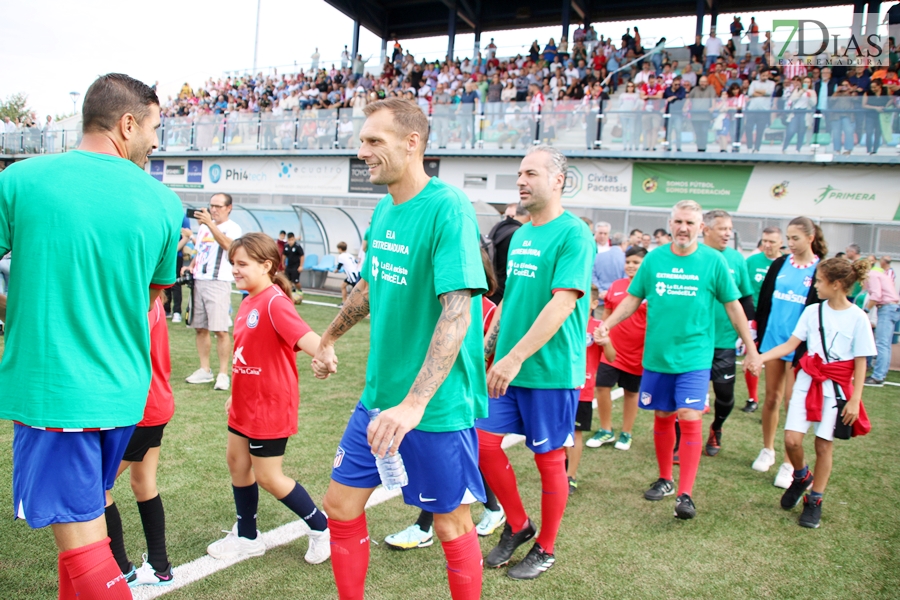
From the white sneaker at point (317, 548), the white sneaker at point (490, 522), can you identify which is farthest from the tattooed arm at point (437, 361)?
the white sneaker at point (490, 522)

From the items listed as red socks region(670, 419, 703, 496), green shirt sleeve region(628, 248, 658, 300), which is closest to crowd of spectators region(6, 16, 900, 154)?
green shirt sleeve region(628, 248, 658, 300)

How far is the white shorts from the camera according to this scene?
168 inches

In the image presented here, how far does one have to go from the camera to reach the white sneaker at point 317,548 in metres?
3.36

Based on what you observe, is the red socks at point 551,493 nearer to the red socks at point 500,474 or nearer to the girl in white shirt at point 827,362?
the red socks at point 500,474

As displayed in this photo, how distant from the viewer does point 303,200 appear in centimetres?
2394

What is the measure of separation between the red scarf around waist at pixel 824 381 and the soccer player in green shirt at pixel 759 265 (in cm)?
178

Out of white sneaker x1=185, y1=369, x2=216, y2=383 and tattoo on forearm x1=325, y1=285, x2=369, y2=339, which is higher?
tattoo on forearm x1=325, y1=285, x2=369, y2=339

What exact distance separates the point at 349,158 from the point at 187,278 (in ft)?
40.6

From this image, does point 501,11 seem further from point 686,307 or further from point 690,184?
point 686,307

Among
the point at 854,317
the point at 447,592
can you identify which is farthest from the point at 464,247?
the point at 854,317

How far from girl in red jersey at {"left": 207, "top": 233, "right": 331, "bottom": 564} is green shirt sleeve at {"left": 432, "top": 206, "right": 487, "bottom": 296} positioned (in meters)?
1.07

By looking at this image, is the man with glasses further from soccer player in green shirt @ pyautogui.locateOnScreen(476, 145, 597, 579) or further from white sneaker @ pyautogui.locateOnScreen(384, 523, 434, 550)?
soccer player in green shirt @ pyautogui.locateOnScreen(476, 145, 597, 579)

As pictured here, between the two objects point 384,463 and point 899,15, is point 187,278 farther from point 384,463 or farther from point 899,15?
point 899,15

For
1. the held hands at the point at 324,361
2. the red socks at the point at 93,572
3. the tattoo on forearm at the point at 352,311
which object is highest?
the tattoo on forearm at the point at 352,311
